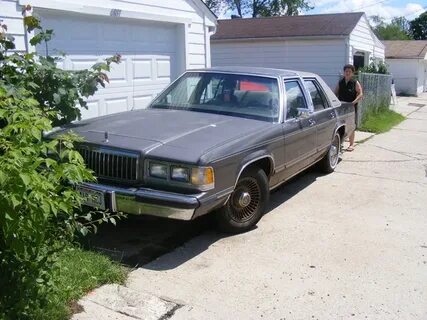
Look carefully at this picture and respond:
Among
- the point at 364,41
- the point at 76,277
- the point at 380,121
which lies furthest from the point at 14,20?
the point at 364,41

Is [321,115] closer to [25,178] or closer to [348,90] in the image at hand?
[348,90]

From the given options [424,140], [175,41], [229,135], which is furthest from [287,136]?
[424,140]

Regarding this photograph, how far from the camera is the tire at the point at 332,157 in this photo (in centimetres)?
798

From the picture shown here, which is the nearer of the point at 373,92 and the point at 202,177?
the point at 202,177

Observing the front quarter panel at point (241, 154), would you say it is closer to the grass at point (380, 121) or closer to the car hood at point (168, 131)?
the car hood at point (168, 131)

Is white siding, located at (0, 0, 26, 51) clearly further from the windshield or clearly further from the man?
the man

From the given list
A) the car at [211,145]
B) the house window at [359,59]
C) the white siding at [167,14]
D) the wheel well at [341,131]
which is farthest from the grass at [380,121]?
the car at [211,145]

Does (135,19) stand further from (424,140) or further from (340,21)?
(340,21)

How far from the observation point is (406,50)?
35.9m

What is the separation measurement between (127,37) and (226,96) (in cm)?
306

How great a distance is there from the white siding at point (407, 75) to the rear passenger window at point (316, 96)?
28121 mm

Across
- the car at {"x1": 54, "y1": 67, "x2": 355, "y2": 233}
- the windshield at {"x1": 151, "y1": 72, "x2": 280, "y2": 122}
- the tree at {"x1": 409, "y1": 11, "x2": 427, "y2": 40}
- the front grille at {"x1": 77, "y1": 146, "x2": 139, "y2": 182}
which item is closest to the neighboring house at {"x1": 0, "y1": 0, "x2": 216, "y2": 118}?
the windshield at {"x1": 151, "y1": 72, "x2": 280, "y2": 122}

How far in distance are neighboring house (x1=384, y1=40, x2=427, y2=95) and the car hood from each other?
100 feet

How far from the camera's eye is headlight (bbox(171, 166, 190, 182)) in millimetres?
4367
